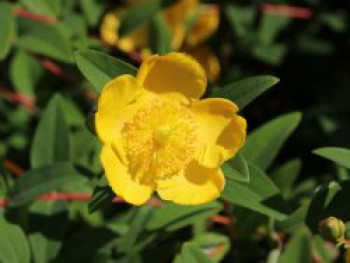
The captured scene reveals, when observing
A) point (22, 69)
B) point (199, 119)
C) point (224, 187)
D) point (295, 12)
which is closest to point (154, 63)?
point (199, 119)

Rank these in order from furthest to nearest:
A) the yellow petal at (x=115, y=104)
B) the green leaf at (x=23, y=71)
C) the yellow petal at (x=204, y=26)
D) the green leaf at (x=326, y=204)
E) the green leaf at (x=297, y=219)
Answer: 1. the yellow petal at (x=204, y=26)
2. the green leaf at (x=23, y=71)
3. the green leaf at (x=297, y=219)
4. the green leaf at (x=326, y=204)
5. the yellow petal at (x=115, y=104)

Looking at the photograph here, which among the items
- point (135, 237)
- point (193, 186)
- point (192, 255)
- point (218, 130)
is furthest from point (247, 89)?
point (135, 237)

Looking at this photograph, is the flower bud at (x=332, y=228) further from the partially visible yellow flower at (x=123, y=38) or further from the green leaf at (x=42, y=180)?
the partially visible yellow flower at (x=123, y=38)

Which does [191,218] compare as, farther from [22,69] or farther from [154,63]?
[22,69]

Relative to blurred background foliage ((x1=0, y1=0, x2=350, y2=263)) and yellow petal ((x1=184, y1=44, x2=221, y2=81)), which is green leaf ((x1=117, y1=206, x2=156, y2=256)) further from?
yellow petal ((x1=184, y1=44, x2=221, y2=81))

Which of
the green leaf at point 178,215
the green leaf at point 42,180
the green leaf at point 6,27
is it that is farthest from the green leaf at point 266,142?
the green leaf at point 6,27

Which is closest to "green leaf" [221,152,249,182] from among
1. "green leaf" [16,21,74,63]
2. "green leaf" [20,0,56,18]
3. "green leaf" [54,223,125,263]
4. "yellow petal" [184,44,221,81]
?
"green leaf" [54,223,125,263]

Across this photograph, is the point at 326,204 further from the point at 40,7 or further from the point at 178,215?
the point at 40,7
